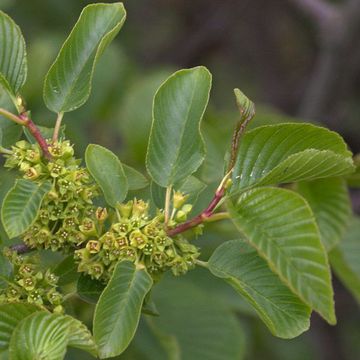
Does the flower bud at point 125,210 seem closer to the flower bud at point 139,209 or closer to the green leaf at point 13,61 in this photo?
the flower bud at point 139,209

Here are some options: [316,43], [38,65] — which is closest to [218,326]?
[38,65]

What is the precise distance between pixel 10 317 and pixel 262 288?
1.12 ft

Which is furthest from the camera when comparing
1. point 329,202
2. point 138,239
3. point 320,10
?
point 320,10

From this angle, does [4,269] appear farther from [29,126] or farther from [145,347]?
[145,347]

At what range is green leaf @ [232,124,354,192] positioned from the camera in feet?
4.00

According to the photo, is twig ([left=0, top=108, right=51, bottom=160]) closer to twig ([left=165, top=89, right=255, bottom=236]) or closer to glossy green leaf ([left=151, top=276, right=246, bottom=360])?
twig ([left=165, top=89, right=255, bottom=236])

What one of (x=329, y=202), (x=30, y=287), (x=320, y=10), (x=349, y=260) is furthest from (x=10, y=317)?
(x=320, y=10)

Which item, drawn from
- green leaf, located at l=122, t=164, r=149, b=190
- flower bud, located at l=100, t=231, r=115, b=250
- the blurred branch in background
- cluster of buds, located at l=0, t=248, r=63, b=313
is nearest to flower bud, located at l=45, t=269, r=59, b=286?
cluster of buds, located at l=0, t=248, r=63, b=313

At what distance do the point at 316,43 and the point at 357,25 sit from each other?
153 centimetres

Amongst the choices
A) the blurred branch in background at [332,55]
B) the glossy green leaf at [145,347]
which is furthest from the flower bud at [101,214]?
the blurred branch in background at [332,55]

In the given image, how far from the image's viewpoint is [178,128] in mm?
1328

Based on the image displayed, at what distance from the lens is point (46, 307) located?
123 cm

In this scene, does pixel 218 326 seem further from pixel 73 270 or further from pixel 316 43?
pixel 316 43

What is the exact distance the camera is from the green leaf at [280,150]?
1.22 meters
